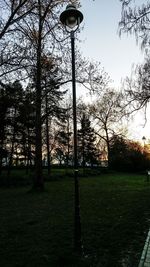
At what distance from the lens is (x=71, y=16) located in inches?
340

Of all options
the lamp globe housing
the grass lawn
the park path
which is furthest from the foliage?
the lamp globe housing

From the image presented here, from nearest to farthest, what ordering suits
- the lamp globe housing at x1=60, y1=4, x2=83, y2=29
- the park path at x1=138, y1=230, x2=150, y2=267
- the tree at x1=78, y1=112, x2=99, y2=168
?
the park path at x1=138, y1=230, x2=150, y2=267, the lamp globe housing at x1=60, y1=4, x2=83, y2=29, the tree at x1=78, y1=112, x2=99, y2=168

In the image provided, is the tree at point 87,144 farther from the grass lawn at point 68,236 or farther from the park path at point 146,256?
the park path at point 146,256

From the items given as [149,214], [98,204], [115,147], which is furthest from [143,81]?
[115,147]

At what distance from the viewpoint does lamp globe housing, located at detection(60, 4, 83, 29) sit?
8.58 m

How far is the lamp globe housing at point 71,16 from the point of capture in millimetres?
8578

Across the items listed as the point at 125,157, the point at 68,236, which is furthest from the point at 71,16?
the point at 125,157

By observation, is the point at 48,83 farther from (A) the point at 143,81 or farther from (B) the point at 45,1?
(A) the point at 143,81

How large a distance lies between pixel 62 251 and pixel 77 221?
772mm

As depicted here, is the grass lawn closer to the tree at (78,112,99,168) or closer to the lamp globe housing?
the lamp globe housing

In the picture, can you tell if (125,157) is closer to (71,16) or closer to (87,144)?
(87,144)

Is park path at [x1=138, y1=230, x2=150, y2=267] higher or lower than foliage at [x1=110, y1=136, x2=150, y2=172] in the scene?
A: lower

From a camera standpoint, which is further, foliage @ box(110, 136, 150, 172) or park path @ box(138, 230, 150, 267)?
foliage @ box(110, 136, 150, 172)

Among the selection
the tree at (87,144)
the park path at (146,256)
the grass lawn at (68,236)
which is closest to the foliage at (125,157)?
the tree at (87,144)
